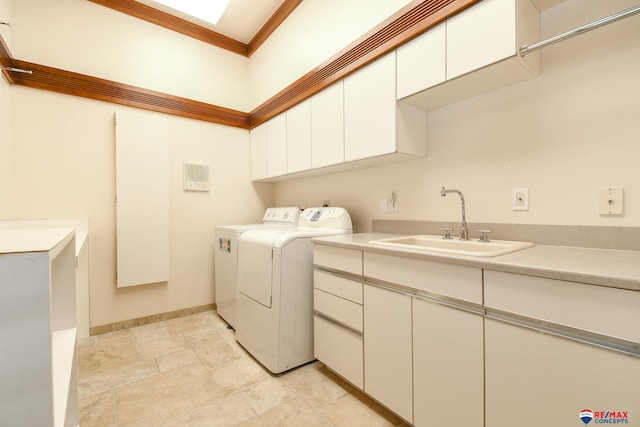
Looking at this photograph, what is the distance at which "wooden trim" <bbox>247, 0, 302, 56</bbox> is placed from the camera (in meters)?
2.84

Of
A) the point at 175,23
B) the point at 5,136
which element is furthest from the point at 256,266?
the point at 175,23

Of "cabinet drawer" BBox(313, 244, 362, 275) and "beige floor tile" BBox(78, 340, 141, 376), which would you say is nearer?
"cabinet drawer" BBox(313, 244, 362, 275)

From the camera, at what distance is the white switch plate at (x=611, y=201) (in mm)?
1194

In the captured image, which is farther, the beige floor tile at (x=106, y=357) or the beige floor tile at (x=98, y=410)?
the beige floor tile at (x=106, y=357)

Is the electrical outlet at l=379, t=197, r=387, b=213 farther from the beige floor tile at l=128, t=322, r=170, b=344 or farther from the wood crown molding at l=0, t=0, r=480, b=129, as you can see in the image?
the beige floor tile at l=128, t=322, r=170, b=344

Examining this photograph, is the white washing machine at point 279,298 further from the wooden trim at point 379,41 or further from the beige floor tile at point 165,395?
the wooden trim at point 379,41

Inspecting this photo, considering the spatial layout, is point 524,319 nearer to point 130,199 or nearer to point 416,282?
point 416,282

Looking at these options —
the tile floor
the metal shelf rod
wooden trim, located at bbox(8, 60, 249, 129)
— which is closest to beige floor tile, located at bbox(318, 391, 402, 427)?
the tile floor

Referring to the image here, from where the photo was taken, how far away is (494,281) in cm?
105

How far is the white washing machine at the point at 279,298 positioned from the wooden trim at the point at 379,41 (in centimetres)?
118

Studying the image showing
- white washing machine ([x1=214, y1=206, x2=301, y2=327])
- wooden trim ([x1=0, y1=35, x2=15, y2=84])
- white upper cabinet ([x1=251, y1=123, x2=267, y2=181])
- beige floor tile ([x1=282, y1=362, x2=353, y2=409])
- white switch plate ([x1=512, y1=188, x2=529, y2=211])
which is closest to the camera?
white switch plate ([x1=512, y1=188, x2=529, y2=211])

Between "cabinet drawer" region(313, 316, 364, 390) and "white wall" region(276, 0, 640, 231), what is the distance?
3.04ft

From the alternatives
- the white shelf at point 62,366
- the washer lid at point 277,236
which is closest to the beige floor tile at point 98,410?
the white shelf at point 62,366

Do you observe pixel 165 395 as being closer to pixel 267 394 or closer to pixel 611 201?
pixel 267 394
